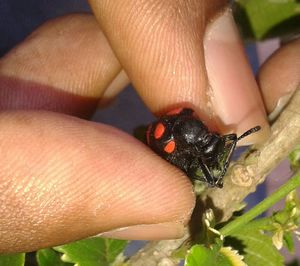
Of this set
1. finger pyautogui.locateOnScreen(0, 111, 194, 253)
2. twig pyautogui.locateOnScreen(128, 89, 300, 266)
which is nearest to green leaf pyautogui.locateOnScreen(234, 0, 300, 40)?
twig pyautogui.locateOnScreen(128, 89, 300, 266)

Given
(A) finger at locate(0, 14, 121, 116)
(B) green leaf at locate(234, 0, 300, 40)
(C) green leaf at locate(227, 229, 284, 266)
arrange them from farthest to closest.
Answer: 1. (A) finger at locate(0, 14, 121, 116)
2. (B) green leaf at locate(234, 0, 300, 40)
3. (C) green leaf at locate(227, 229, 284, 266)

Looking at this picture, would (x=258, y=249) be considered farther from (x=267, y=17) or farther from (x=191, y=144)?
(x=267, y=17)

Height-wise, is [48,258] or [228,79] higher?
[228,79]

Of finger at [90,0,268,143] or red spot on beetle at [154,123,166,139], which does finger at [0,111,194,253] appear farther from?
finger at [90,0,268,143]

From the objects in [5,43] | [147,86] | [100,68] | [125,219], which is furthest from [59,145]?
[5,43]

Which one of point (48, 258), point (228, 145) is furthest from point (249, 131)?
point (48, 258)

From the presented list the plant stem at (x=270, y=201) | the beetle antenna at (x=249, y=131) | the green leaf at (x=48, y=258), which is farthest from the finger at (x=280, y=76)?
the green leaf at (x=48, y=258)

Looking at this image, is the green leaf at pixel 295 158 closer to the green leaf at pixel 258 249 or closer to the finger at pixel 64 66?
the green leaf at pixel 258 249
